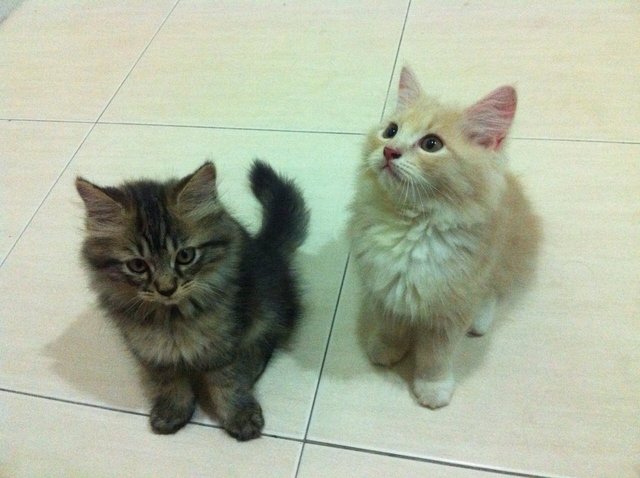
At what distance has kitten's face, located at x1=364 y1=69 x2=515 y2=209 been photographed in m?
0.81

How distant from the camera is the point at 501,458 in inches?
38.8

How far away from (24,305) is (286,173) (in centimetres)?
76

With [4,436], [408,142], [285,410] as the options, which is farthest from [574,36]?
[4,436]

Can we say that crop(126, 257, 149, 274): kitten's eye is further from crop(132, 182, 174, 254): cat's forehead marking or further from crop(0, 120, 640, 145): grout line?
crop(0, 120, 640, 145): grout line

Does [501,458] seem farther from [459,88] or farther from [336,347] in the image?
[459,88]

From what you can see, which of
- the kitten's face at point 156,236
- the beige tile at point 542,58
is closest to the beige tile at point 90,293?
the kitten's face at point 156,236

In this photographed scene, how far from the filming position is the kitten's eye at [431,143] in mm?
842

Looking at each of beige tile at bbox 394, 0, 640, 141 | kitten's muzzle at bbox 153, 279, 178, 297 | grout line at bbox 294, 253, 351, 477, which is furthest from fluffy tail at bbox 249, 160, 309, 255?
beige tile at bbox 394, 0, 640, 141

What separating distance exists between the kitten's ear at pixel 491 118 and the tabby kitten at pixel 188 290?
43 cm

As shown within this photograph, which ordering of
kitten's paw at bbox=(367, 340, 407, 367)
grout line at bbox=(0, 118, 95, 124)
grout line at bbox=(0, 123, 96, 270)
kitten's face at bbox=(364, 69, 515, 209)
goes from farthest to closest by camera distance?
1. grout line at bbox=(0, 118, 95, 124)
2. grout line at bbox=(0, 123, 96, 270)
3. kitten's paw at bbox=(367, 340, 407, 367)
4. kitten's face at bbox=(364, 69, 515, 209)

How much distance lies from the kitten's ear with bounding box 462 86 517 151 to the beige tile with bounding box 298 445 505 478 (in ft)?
1.98

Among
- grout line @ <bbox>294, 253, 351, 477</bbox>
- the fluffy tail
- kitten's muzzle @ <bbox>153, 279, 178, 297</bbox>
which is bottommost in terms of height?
grout line @ <bbox>294, 253, 351, 477</bbox>

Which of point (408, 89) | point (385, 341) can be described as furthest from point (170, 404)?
point (408, 89)

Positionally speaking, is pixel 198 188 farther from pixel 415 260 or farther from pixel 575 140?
pixel 575 140
